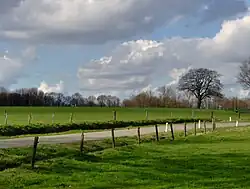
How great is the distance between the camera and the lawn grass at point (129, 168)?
63.8 feet

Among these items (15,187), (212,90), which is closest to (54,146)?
(15,187)

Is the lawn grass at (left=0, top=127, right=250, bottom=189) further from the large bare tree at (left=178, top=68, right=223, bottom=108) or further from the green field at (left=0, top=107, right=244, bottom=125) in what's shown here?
the large bare tree at (left=178, top=68, right=223, bottom=108)

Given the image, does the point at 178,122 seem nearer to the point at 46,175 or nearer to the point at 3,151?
the point at 3,151

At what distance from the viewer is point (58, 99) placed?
168750 mm

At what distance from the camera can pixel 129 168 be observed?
23719mm

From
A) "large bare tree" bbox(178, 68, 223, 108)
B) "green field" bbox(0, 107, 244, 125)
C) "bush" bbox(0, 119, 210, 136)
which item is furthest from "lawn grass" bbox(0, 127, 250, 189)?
"large bare tree" bbox(178, 68, 223, 108)

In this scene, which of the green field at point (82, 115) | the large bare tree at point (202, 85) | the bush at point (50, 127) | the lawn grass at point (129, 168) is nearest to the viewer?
the lawn grass at point (129, 168)

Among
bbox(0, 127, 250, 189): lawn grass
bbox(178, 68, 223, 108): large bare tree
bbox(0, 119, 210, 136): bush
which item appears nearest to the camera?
bbox(0, 127, 250, 189): lawn grass

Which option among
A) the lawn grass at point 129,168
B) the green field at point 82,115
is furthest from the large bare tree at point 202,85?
the lawn grass at point 129,168

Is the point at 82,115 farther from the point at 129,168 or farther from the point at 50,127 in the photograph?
the point at 129,168

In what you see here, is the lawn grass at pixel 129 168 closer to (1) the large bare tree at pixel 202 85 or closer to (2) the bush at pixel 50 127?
(2) the bush at pixel 50 127

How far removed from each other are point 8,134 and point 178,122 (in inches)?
1459

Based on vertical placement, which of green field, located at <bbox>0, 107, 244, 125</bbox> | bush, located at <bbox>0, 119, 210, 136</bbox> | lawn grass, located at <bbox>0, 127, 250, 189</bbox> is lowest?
lawn grass, located at <bbox>0, 127, 250, 189</bbox>

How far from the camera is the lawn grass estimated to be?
19453 mm
